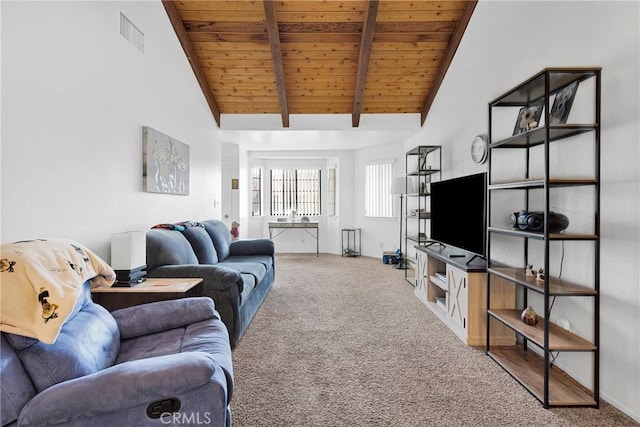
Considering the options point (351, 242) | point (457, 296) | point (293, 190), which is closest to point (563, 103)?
point (457, 296)

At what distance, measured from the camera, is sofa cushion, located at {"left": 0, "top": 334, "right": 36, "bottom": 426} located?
1.11 m

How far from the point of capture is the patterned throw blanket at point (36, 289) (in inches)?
48.3

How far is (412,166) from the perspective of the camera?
242 inches

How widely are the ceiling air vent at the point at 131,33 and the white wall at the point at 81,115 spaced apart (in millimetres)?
60

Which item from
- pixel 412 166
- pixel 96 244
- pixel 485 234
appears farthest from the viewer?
pixel 412 166

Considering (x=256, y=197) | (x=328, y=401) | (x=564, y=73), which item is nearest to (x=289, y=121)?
(x=256, y=197)

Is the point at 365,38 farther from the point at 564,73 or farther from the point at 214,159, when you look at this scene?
the point at 214,159

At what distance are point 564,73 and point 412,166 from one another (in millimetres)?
4115

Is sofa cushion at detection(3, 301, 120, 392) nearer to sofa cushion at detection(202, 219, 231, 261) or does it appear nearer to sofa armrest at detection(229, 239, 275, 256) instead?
sofa cushion at detection(202, 219, 231, 261)

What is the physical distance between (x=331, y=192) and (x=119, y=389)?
23.4 feet

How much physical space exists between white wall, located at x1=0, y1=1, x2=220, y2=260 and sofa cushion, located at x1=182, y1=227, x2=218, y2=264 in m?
0.36

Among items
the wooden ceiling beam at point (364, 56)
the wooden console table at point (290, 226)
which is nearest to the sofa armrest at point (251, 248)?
the wooden ceiling beam at point (364, 56)

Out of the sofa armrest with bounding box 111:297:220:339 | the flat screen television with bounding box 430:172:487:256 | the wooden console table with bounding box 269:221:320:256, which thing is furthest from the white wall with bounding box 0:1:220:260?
the wooden console table with bounding box 269:221:320:256

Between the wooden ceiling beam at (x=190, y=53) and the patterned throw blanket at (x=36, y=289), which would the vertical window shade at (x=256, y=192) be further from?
the patterned throw blanket at (x=36, y=289)
